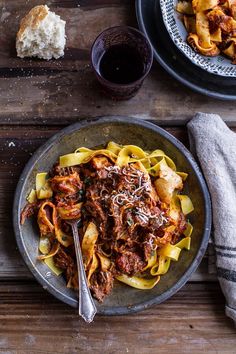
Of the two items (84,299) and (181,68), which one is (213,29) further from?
(84,299)

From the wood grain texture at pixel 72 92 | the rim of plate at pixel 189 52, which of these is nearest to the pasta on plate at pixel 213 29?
the rim of plate at pixel 189 52

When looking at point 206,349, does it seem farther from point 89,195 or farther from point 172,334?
point 89,195

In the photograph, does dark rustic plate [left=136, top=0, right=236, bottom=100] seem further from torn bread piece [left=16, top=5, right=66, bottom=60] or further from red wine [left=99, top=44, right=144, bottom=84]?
torn bread piece [left=16, top=5, right=66, bottom=60]

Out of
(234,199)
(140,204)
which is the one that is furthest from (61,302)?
(234,199)

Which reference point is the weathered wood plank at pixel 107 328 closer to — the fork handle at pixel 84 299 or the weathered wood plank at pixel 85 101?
the fork handle at pixel 84 299

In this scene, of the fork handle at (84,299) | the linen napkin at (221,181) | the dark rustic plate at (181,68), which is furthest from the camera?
the dark rustic plate at (181,68)

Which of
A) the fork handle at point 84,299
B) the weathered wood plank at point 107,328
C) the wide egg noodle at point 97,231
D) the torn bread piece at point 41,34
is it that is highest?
the torn bread piece at point 41,34
